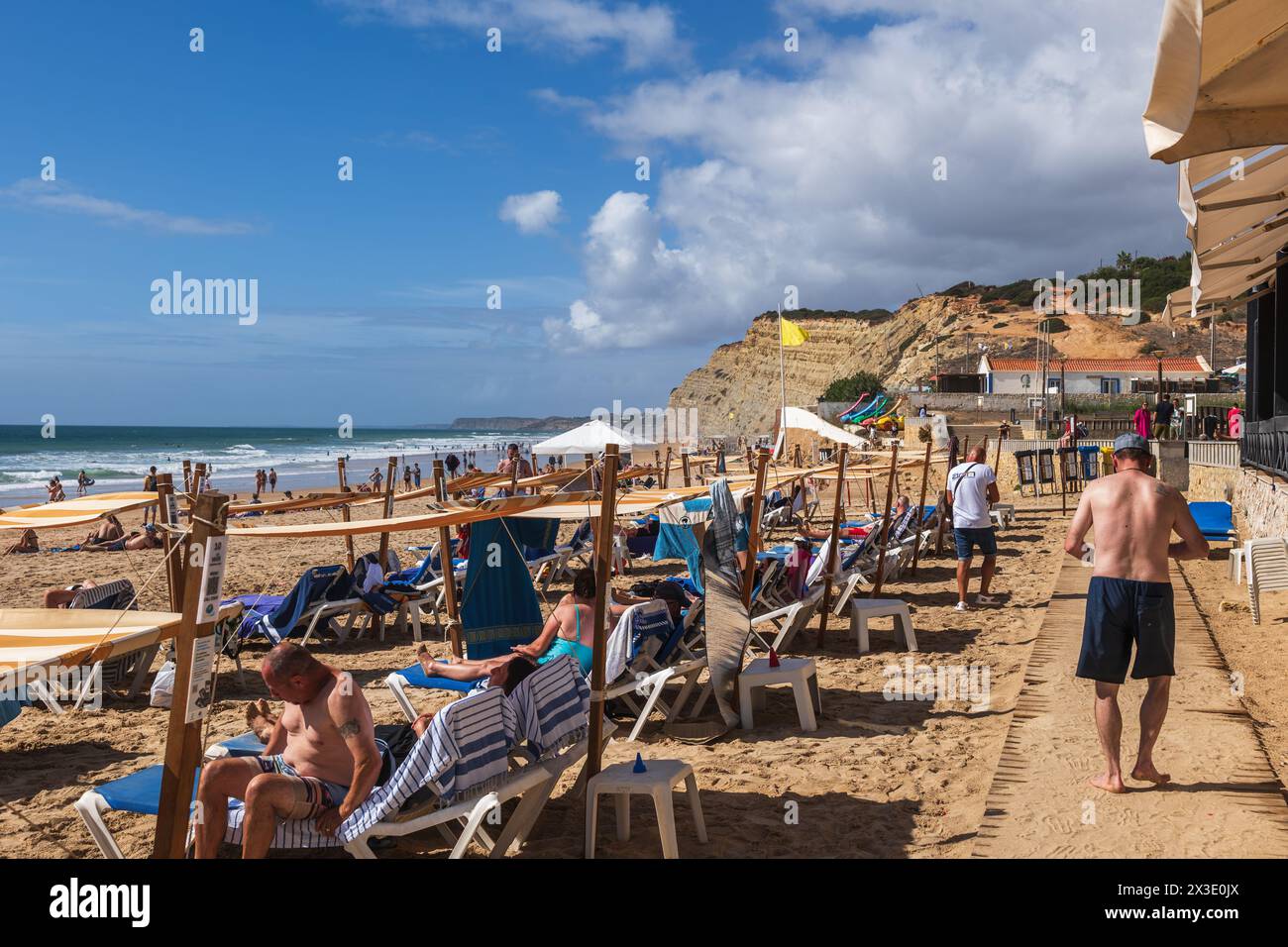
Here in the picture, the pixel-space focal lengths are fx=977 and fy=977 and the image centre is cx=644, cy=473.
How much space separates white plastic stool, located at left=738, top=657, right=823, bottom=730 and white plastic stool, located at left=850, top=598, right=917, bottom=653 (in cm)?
181

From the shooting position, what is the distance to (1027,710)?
518 cm

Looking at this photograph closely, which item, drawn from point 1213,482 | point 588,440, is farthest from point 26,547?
point 1213,482

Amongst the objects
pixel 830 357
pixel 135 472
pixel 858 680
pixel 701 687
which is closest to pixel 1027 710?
pixel 858 680

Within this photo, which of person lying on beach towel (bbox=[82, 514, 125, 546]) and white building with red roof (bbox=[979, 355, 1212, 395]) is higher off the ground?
white building with red roof (bbox=[979, 355, 1212, 395])

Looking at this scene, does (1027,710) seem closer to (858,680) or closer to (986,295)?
(858,680)

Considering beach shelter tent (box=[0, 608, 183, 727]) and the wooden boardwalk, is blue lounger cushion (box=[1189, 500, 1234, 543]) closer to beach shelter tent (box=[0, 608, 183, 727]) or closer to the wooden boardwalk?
the wooden boardwalk

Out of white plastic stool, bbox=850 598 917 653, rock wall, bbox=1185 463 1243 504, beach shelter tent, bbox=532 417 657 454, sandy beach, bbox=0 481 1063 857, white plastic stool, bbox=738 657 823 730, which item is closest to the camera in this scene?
sandy beach, bbox=0 481 1063 857

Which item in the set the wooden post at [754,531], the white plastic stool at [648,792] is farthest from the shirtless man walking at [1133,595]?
the wooden post at [754,531]

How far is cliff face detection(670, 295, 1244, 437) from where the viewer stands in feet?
178

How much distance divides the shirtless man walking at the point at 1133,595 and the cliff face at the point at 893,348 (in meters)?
48.1

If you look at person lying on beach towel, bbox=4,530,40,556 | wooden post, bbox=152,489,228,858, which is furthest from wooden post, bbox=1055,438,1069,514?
person lying on beach towel, bbox=4,530,40,556

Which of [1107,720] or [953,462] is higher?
[953,462]

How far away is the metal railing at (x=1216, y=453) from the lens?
536 inches
